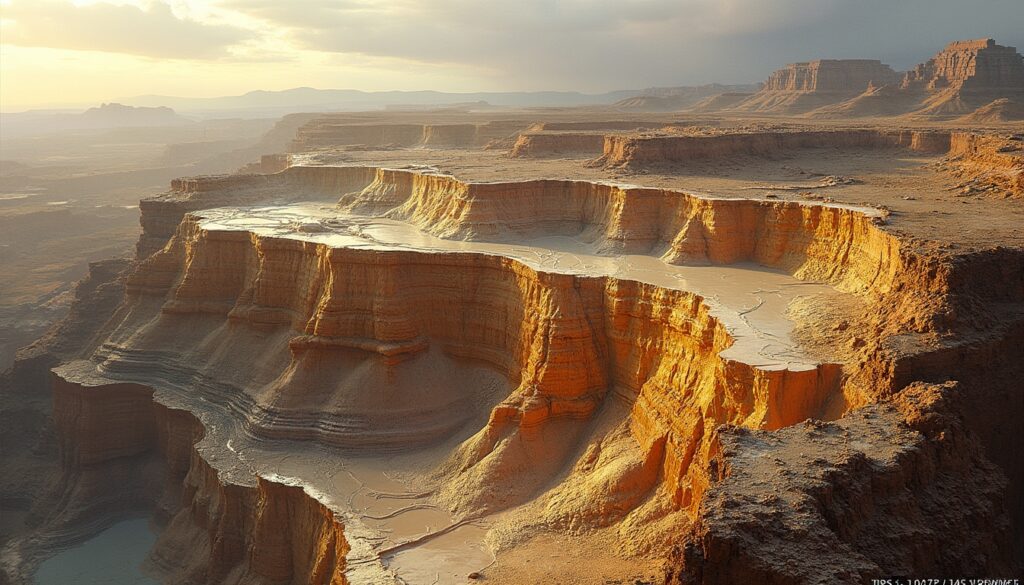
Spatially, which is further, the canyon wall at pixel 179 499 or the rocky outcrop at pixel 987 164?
the rocky outcrop at pixel 987 164

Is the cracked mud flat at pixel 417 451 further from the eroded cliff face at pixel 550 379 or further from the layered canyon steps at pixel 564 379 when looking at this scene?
the eroded cliff face at pixel 550 379

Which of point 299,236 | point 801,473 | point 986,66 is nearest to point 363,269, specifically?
point 299,236

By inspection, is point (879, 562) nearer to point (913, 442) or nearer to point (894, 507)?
point (894, 507)

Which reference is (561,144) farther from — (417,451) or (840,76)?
(840,76)

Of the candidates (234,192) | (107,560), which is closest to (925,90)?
(234,192)

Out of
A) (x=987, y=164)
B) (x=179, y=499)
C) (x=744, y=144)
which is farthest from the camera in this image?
(x=744, y=144)

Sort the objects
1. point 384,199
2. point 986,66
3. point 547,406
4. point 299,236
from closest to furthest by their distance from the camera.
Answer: point 547,406 → point 299,236 → point 384,199 → point 986,66

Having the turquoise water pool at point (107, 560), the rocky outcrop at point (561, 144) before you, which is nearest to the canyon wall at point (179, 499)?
the turquoise water pool at point (107, 560)
